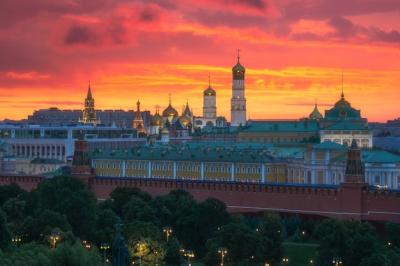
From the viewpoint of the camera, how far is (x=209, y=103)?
121562 millimetres

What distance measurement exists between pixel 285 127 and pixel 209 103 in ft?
90.4

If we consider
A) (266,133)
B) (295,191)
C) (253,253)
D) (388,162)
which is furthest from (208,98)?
(253,253)

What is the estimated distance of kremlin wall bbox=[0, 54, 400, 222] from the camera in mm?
51000

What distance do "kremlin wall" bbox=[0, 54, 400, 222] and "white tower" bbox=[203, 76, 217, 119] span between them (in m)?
0.09

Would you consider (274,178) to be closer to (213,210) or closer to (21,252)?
(213,210)

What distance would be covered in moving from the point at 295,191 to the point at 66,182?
8.87m

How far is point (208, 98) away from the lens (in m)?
121

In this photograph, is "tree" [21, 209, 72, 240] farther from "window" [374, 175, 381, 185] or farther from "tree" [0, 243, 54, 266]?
"window" [374, 175, 381, 185]

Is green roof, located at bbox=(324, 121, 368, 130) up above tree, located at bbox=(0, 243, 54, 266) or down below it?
above

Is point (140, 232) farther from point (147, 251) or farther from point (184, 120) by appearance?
point (184, 120)

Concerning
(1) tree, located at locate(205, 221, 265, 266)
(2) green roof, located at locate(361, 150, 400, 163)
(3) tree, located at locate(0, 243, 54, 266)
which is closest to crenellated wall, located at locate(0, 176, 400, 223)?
(1) tree, located at locate(205, 221, 265, 266)

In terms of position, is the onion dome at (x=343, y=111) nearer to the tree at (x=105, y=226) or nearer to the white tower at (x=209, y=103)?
the white tower at (x=209, y=103)

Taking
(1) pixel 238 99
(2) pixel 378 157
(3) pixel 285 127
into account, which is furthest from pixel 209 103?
(2) pixel 378 157

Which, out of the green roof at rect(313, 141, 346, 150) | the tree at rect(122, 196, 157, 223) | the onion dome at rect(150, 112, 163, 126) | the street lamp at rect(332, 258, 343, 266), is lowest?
the street lamp at rect(332, 258, 343, 266)
